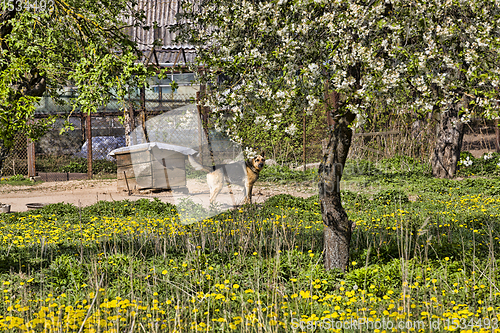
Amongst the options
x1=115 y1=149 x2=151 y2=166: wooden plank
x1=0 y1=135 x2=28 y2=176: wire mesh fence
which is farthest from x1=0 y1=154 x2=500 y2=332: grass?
x1=0 y1=135 x2=28 y2=176: wire mesh fence

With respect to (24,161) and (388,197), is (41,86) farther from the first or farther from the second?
(24,161)

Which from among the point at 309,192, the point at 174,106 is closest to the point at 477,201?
the point at 309,192

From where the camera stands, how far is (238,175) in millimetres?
9156

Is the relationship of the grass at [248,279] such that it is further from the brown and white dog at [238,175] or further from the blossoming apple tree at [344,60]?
the brown and white dog at [238,175]

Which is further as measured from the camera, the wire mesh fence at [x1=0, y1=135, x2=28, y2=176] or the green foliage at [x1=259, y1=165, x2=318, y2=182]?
the wire mesh fence at [x1=0, y1=135, x2=28, y2=176]

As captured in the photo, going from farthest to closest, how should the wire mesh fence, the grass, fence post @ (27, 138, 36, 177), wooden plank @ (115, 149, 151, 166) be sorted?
the wire mesh fence, fence post @ (27, 138, 36, 177), wooden plank @ (115, 149, 151, 166), the grass

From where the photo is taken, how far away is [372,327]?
2.94 metres

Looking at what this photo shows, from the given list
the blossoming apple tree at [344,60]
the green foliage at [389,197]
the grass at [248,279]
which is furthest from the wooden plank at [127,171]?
the blossoming apple tree at [344,60]

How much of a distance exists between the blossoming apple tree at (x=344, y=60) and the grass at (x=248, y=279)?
25.5 inches

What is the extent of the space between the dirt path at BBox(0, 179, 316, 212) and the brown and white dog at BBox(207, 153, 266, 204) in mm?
452

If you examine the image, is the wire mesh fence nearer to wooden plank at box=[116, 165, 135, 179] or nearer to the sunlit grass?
wooden plank at box=[116, 165, 135, 179]

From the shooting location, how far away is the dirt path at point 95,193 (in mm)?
10500

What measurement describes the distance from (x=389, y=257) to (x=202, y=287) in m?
2.24

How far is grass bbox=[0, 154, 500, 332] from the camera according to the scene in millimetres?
3164
